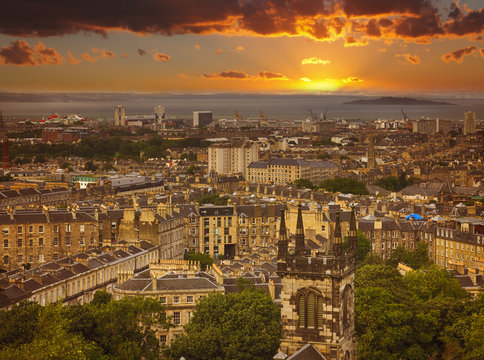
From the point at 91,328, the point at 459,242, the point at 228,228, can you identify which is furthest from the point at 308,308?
the point at 228,228

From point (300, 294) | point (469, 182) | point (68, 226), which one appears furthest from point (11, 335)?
point (469, 182)

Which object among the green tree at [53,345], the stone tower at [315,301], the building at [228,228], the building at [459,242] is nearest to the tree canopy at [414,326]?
the stone tower at [315,301]

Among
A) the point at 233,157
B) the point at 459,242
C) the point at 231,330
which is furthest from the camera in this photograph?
the point at 233,157

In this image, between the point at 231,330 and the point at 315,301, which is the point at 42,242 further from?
the point at 315,301

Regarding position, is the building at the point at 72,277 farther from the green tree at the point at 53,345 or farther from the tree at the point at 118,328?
the green tree at the point at 53,345

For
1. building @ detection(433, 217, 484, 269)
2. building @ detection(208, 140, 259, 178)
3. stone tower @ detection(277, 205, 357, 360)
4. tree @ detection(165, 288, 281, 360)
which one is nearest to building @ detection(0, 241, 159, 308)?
tree @ detection(165, 288, 281, 360)
